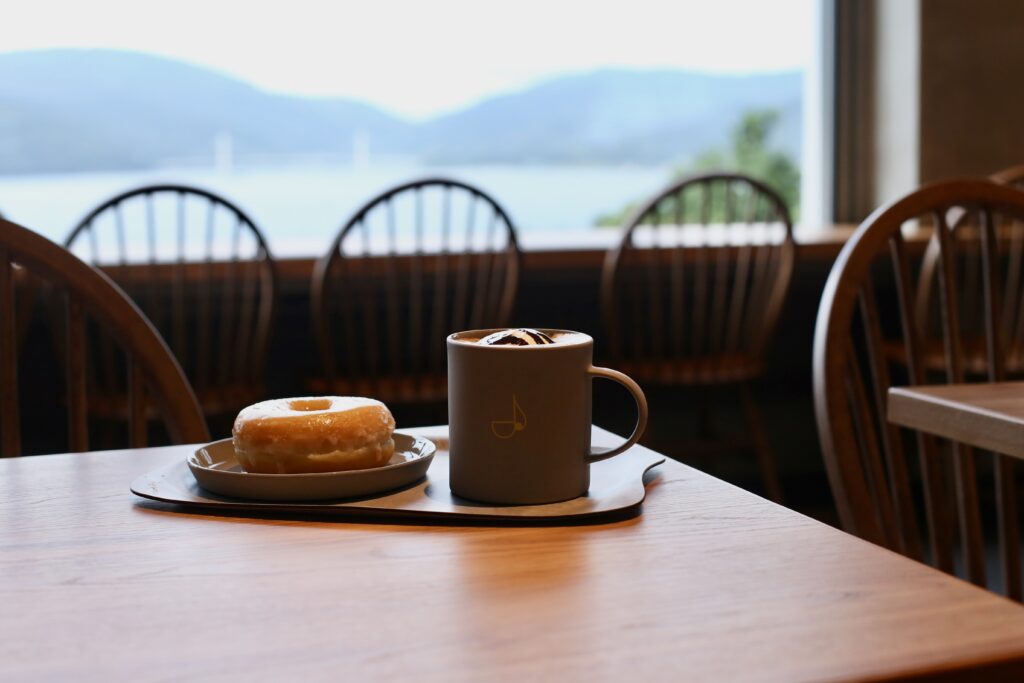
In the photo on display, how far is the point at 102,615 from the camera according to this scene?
1.55ft

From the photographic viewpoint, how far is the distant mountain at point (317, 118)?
10.5 ft

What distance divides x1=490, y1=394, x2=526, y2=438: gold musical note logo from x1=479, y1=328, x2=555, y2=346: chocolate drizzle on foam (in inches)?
1.5

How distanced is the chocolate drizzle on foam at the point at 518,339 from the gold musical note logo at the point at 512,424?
1.5 inches

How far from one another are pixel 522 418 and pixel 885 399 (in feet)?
1.66

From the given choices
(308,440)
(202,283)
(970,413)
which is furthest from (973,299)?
(308,440)

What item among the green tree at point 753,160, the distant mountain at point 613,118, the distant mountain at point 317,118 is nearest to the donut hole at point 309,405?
the distant mountain at point 317,118

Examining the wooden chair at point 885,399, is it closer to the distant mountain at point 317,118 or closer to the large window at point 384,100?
the large window at point 384,100

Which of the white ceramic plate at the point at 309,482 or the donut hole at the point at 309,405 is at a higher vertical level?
the donut hole at the point at 309,405

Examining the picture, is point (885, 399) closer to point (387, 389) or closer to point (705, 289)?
point (387, 389)

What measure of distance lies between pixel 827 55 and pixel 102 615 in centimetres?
326

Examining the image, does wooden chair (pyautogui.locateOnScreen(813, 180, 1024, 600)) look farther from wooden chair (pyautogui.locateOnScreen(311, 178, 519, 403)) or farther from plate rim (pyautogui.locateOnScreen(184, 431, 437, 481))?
wooden chair (pyautogui.locateOnScreen(311, 178, 519, 403))

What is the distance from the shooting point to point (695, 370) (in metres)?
2.50

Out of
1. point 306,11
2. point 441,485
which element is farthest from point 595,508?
point 306,11

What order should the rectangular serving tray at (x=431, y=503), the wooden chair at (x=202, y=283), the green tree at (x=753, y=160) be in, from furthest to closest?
the green tree at (x=753, y=160) → the wooden chair at (x=202, y=283) → the rectangular serving tray at (x=431, y=503)
